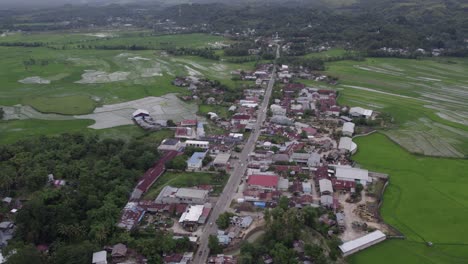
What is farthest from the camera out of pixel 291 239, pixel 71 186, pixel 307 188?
pixel 307 188

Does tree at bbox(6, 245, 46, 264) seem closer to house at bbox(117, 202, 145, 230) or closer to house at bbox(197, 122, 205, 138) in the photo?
house at bbox(117, 202, 145, 230)

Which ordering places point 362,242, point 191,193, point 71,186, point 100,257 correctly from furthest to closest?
point 71,186
point 191,193
point 362,242
point 100,257

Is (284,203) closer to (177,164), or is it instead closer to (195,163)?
(195,163)

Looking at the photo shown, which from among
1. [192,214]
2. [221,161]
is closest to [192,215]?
[192,214]

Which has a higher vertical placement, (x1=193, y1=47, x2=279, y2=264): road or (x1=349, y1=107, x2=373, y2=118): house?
(x1=349, y1=107, x2=373, y2=118): house

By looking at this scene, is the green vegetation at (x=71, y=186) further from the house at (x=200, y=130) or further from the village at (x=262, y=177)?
the house at (x=200, y=130)

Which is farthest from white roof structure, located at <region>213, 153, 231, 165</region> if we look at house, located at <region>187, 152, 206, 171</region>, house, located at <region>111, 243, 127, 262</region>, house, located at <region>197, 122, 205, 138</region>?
house, located at <region>111, 243, 127, 262</region>

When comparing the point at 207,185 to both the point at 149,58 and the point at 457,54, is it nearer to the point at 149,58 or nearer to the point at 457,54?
the point at 149,58

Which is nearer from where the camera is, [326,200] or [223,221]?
[223,221]
